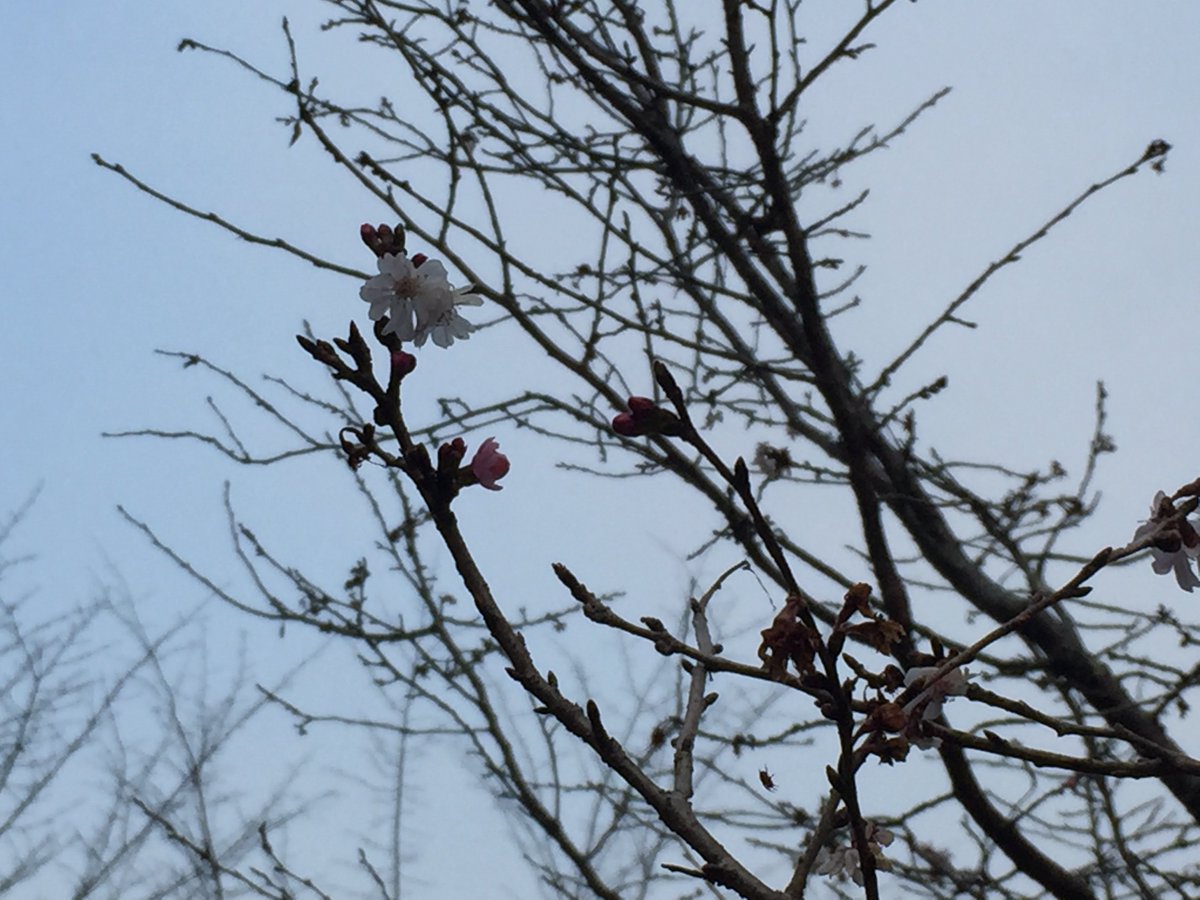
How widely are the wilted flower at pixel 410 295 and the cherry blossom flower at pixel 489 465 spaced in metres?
0.28

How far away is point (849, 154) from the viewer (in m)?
3.63

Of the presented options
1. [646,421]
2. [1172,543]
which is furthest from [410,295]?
[1172,543]

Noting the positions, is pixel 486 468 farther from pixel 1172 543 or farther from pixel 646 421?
pixel 1172 543

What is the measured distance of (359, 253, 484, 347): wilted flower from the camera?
1513 millimetres

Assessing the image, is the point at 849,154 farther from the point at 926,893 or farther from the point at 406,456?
the point at 406,456

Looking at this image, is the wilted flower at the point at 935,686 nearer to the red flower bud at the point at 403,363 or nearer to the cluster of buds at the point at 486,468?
the cluster of buds at the point at 486,468

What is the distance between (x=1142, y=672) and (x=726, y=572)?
64.6 inches

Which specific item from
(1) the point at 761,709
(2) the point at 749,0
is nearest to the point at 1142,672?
(2) the point at 749,0

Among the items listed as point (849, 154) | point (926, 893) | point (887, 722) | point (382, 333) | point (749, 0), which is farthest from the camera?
point (849, 154)

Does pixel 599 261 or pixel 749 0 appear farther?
pixel 599 261

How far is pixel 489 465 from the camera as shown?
4.22 feet

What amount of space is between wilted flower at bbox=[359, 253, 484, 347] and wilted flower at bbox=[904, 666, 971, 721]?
78cm

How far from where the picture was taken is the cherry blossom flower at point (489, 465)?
4.20 feet

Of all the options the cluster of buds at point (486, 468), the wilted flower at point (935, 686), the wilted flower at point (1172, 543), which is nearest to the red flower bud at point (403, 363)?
the cluster of buds at point (486, 468)
